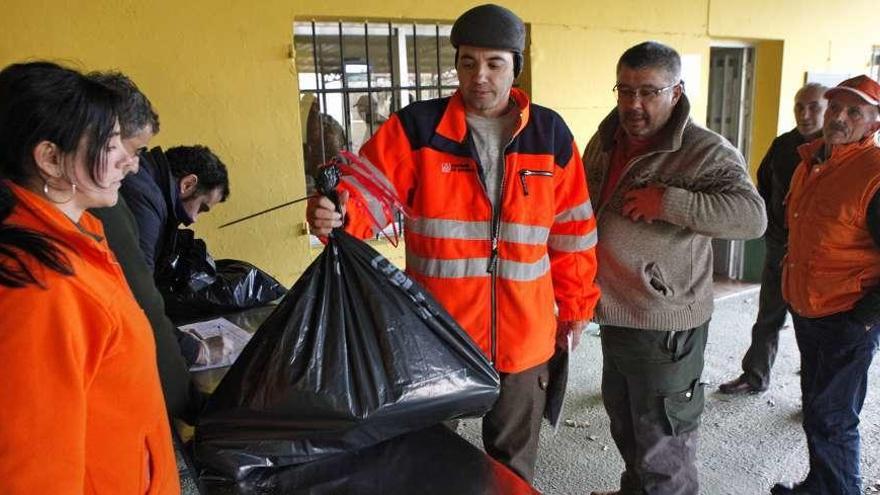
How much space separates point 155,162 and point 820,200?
2.37 metres

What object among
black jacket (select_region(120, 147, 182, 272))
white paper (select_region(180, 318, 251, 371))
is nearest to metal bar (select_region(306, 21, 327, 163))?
black jacket (select_region(120, 147, 182, 272))

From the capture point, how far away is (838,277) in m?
2.19

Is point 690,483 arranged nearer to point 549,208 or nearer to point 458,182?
point 549,208

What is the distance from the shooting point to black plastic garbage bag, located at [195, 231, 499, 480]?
3.69 ft

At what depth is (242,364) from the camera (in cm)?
118

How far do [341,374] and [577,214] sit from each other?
3.00 ft

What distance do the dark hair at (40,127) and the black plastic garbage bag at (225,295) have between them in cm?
137

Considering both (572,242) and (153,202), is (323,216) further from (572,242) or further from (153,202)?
(153,202)

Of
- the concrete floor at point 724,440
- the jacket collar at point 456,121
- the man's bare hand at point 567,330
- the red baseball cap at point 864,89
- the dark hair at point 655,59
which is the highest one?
the dark hair at point 655,59

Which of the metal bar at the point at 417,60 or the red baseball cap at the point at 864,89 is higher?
the metal bar at the point at 417,60

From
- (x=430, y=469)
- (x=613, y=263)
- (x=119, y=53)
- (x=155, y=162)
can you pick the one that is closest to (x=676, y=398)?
(x=613, y=263)

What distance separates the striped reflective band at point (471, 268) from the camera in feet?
5.38

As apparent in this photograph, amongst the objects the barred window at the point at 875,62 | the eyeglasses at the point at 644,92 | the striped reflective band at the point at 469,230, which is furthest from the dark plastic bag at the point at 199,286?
the barred window at the point at 875,62

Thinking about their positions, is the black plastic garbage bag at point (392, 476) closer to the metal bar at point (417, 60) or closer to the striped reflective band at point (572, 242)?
the striped reflective band at point (572, 242)
